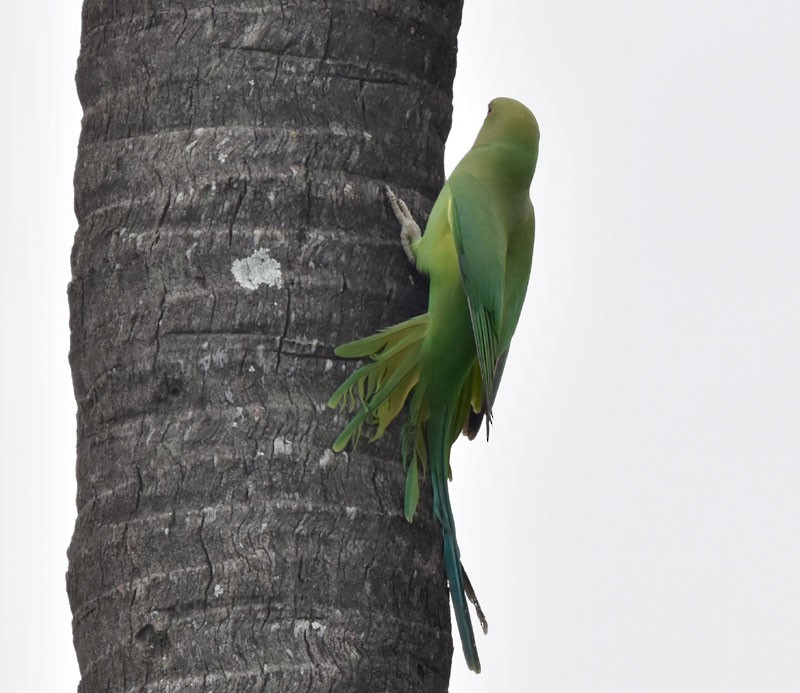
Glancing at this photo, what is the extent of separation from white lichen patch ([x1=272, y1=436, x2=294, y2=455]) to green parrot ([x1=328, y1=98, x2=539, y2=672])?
108 mm

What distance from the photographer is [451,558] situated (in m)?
3.26

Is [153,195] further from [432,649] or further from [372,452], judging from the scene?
[432,649]

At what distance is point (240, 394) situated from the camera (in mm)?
3006

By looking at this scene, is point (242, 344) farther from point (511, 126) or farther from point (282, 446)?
point (511, 126)

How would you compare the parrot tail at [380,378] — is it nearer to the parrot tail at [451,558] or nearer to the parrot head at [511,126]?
the parrot tail at [451,558]

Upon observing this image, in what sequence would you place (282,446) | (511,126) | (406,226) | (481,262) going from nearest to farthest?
(282,446) → (406,226) → (481,262) → (511,126)

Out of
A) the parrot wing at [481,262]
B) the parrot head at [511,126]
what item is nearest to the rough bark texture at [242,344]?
the parrot wing at [481,262]

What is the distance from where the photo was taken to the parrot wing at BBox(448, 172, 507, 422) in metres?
3.62

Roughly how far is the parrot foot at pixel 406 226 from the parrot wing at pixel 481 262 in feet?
1.23

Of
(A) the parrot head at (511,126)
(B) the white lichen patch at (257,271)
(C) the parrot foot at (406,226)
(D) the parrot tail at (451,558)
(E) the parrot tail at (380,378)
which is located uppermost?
(A) the parrot head at (511,126)

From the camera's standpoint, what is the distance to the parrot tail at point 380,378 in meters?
3.08

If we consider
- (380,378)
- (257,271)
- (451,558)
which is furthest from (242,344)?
(451,558)

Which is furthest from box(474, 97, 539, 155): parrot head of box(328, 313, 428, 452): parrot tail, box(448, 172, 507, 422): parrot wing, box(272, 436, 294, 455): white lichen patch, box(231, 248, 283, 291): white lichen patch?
box(272, 436, 294, 455): white lichen patch

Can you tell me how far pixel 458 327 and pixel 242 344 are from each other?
0.77 metres
